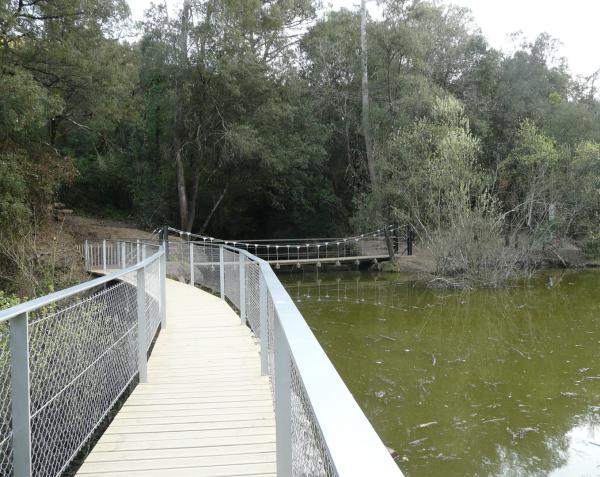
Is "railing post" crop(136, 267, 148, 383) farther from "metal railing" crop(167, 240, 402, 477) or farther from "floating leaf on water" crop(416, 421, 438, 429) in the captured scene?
"floating leaf on water" crop(416, 421, 438, 429)

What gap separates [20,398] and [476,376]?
5889 mm

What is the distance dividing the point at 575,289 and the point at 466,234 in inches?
127

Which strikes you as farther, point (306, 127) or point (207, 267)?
point (306, 127)

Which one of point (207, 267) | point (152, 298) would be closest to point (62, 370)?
point (152, 298)

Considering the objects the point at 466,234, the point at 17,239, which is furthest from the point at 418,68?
the point at 17,239

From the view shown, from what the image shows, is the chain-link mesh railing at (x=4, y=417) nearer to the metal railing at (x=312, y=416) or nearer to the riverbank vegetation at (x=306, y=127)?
the metal railing at (x=312, y=416)

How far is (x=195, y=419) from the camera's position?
3.38m

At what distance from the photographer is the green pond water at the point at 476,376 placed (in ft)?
15.5

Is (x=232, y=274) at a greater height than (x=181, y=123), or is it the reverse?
(x=181, y=123)

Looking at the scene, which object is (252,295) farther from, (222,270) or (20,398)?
(20,398)

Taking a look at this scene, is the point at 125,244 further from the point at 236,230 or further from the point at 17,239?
the point at 236,230

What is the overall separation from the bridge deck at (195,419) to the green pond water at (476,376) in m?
1.64

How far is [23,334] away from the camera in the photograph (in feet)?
6.35

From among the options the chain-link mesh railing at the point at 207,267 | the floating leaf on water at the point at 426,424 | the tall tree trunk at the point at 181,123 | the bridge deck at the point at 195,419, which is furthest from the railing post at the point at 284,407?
the tall tree trunk at the point at 181,123
